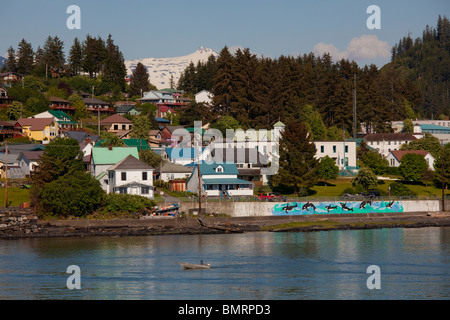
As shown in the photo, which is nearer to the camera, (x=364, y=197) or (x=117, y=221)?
(x=117, y=221)

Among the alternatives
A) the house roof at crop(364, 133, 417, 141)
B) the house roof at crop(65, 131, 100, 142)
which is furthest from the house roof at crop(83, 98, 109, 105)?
the house roof at crop(364, 133, 417, 141)

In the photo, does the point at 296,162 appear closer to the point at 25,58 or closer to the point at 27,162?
the point at 27,162

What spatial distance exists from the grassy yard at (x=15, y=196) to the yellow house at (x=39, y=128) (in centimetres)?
2636

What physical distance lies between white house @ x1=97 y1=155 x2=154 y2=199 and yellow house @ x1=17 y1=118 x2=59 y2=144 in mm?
29274

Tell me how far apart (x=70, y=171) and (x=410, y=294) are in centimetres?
3449

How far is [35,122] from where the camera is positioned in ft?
283

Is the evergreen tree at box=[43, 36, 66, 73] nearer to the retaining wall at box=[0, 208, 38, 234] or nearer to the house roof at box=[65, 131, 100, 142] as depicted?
the house roof at box=[65, 131, 100, 142]

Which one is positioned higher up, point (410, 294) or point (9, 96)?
point (9, 96)

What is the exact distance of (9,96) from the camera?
98062mm

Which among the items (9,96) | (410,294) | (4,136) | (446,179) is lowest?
(410,294)

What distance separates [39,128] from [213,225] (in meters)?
41.5

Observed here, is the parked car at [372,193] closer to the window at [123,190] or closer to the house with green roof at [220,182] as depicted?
the house with green roof at [220,182]

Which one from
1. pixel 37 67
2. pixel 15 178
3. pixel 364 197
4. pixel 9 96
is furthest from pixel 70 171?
pixel 37 67

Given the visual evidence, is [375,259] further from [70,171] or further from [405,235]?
[70,171]
